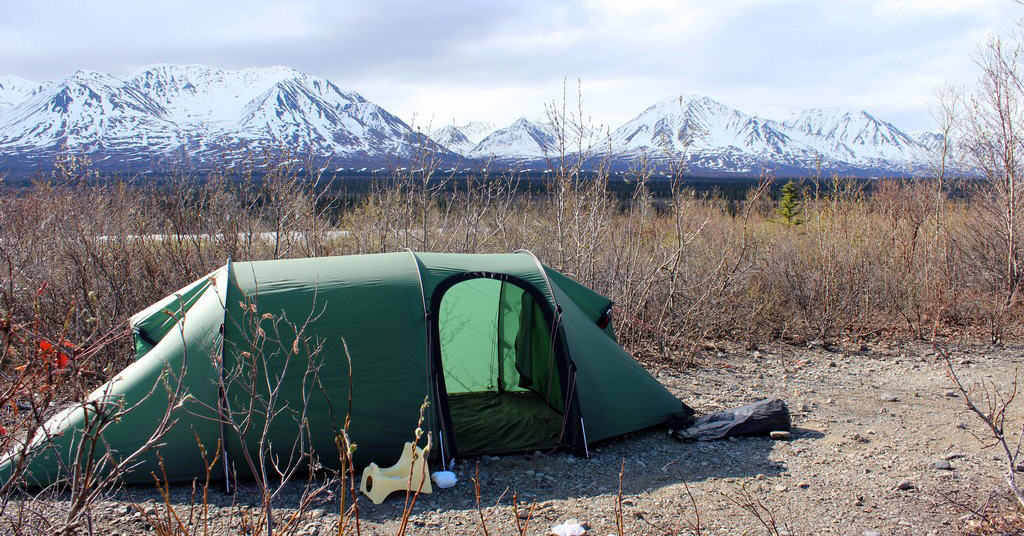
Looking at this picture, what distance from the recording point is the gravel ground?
420 centimetres

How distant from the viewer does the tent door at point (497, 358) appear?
6.39 metres

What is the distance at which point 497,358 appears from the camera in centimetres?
730

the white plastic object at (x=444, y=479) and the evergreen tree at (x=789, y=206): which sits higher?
the evergreen tree at (x=789, y=206)

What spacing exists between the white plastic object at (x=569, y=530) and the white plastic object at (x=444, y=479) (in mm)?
972

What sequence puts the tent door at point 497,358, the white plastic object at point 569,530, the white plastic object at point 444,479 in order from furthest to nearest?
the tent door at point 497,358
the white plastic object at point 444,479
the white plastic object at point 569,530

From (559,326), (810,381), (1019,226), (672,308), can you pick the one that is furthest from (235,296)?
(1019,226)

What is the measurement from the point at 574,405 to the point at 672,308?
3628 millimetres

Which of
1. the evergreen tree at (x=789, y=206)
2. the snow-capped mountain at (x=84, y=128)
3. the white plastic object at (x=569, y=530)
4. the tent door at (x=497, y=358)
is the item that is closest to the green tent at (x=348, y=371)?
the tent door at (x=497, y=358)

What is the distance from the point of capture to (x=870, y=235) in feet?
38.2

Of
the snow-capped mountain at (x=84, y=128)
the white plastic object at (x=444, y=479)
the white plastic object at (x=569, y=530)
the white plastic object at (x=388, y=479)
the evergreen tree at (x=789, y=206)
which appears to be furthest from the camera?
the snow-capped mountain at (x=84, y=128)

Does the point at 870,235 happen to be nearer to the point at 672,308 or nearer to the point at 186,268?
the point at 672,308

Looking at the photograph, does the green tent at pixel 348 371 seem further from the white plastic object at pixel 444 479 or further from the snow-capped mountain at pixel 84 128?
the snow-capped mountain at pixel 84 128

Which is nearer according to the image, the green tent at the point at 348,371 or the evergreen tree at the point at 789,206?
the green tent at the point at 348,371

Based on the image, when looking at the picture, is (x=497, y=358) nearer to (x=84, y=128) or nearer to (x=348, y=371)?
(x=348, y=371)
